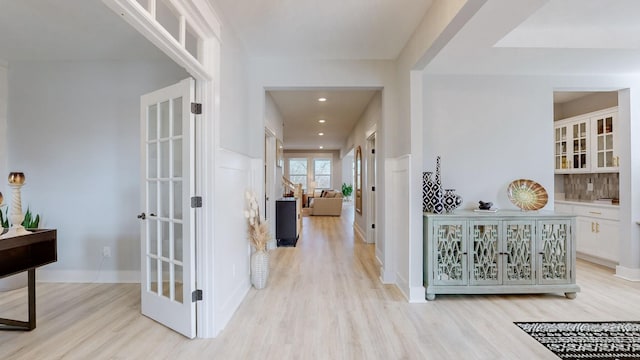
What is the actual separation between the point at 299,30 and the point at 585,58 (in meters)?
2.83

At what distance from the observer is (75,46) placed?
3248mm

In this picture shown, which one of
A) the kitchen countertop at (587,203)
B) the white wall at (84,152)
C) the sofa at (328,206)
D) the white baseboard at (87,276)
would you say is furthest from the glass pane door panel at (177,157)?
the sofa at (328,206)

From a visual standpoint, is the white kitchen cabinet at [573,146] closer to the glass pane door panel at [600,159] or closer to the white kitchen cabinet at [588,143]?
the white kitchen cabinet at [588,143]

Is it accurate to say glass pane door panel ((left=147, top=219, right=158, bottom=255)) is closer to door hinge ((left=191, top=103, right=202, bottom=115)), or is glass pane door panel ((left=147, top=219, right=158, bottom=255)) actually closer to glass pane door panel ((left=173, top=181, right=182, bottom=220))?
glass pane door panel ((left=173, top=181, right=182, bottom=220))

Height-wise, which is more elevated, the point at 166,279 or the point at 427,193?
the point at 427,193

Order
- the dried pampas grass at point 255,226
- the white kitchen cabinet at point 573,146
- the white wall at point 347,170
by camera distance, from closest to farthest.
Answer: the dried pampas grass at point 255,226 → the white kitchen cabinet at point 573,146 → the white wall at point 347,170

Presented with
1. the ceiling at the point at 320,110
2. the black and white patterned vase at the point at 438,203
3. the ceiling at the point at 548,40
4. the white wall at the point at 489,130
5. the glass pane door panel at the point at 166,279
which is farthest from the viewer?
the ceiling at the point at 320,110

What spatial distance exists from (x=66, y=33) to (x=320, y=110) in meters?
4.24

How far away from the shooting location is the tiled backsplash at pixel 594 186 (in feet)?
14.9

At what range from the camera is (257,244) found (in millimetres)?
3359

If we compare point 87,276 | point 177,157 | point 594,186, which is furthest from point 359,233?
point 177,157

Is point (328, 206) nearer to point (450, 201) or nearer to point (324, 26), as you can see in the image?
point (450, 201)

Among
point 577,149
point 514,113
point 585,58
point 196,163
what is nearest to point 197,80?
point 196,163

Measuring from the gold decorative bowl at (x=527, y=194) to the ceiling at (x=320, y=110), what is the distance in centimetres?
218
